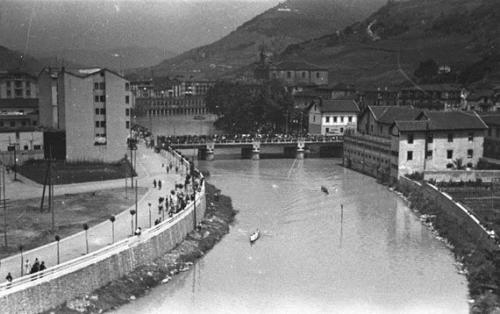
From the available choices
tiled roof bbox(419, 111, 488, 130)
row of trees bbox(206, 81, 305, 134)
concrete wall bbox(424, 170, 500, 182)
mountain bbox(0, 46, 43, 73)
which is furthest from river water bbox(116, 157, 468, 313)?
mountain bbox(0, 46, 43, 73)

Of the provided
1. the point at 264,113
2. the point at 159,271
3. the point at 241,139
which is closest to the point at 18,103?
the point at 241,139

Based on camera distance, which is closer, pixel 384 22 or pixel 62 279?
pixel 62 279

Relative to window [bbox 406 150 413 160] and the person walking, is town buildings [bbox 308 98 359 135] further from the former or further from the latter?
the person walking

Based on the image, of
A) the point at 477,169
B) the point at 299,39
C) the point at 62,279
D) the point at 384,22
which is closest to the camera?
the point at 62,279

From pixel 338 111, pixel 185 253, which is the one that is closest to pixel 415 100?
pixel 338 111

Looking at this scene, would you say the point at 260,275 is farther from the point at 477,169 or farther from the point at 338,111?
the point at 338,111

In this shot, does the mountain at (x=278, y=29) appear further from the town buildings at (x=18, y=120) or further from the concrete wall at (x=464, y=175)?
the concrete wall at (x=464, y=175)

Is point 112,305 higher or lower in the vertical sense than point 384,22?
lower
